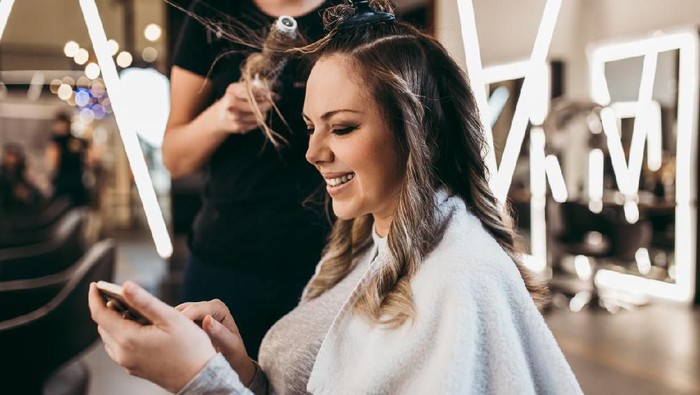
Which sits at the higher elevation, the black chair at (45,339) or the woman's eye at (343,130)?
the woman's eye at (343,130)

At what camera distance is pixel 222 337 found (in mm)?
901

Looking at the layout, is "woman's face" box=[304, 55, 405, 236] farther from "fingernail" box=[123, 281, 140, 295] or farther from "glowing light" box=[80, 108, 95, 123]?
"glowing light" box=[80, 108, 95, 123]

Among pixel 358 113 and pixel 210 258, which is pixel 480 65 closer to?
pixel 358 113

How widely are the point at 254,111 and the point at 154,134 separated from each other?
290mm

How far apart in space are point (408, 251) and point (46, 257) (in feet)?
11.1

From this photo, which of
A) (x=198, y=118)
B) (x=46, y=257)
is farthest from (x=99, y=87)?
(x=46, y=257)

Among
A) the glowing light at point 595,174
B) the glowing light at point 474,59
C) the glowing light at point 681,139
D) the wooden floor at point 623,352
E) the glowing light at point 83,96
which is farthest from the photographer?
the glowing light at point 595,174

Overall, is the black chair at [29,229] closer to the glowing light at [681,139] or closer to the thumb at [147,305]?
the thumb at [147,305]

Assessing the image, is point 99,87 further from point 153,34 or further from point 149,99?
point 153,34

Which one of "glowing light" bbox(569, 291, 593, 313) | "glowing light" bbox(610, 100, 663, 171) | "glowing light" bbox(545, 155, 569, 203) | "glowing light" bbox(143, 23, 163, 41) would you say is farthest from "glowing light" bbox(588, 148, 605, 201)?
"glowing light" bbox(143, 23, 163, 41)

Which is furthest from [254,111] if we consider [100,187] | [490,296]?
[100,187]

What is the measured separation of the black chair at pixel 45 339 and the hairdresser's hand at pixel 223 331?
1.16m

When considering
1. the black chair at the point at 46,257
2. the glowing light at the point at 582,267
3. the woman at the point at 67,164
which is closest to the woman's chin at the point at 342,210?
the black chair at the point at 46,257

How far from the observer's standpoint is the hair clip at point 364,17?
859 millimetres
